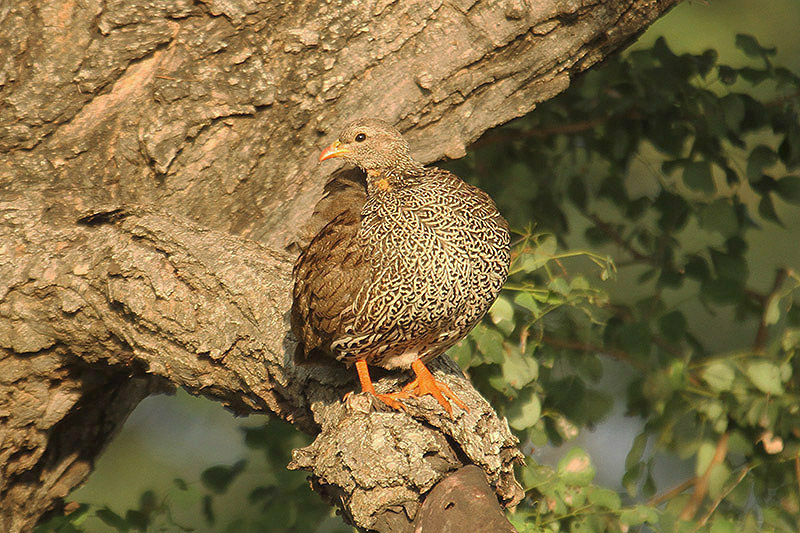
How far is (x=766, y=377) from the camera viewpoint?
404 centimetres

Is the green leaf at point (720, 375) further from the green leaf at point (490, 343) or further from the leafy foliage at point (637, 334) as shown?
the green leaf at point (490, 343)

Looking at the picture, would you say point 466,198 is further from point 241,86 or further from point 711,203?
point 711,203

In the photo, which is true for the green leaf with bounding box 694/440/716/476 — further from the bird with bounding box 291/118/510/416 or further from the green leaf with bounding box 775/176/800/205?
the bird with bounding box 291/118/510/416

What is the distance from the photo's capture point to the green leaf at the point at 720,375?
13.6ft

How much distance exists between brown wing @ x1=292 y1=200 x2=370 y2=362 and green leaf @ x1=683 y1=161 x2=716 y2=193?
74.5 inches

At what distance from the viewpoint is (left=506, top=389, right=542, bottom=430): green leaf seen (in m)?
3.82

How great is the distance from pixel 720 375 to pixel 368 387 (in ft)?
6.08

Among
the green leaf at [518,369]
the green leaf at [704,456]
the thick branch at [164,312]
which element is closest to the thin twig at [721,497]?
the green leaf at [704,456]

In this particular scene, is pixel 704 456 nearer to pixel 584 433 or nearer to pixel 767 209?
pixel 767 209

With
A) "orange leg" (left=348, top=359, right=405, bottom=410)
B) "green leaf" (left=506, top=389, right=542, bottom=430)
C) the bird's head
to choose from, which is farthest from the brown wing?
"green leaf" (left=506, top=389, right=542, bottom=430)

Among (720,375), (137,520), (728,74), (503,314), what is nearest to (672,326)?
(720,375)

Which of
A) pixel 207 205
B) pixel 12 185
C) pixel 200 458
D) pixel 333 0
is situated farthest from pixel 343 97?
pixel 200 458

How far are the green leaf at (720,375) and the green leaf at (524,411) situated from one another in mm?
826

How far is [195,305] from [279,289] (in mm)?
276
